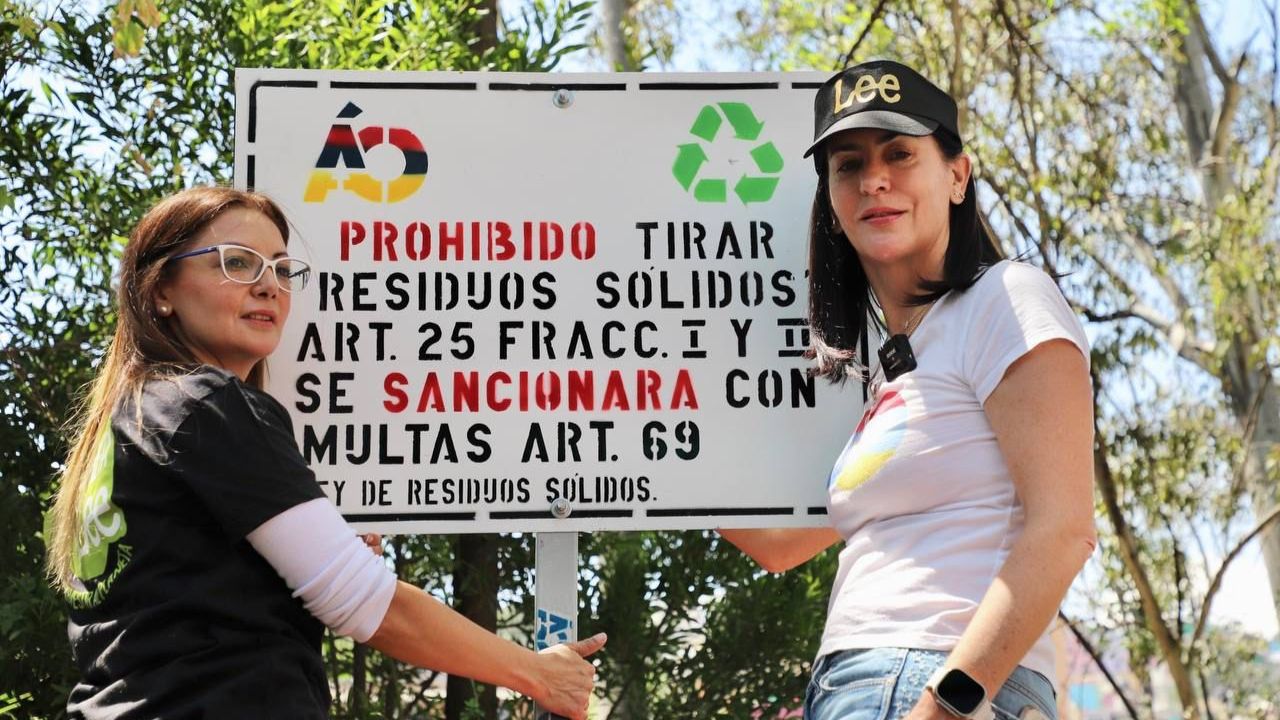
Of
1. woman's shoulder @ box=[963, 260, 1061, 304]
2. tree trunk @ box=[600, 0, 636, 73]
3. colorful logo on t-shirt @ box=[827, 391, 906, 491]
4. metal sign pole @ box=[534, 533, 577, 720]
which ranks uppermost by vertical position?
tree trunk @ box=[600, 0, 636, 73]

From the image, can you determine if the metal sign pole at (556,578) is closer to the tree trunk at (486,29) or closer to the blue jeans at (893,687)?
the blue jeans at (893,687)

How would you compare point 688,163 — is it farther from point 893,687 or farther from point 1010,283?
point 893,687

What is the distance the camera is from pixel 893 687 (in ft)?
6.97

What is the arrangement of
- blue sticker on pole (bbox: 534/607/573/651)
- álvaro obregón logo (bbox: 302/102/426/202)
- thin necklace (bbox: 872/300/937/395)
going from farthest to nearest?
1. álvaro obregón logo (bbox: 302/102/426/202)
2. blue sticker on pole (bbox: 534/607/573/651)
3. thin necklace (bbox: 872/300/937/395)

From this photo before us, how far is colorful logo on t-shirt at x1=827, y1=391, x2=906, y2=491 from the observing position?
90.4 inches

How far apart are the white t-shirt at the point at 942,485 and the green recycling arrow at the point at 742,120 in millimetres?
848

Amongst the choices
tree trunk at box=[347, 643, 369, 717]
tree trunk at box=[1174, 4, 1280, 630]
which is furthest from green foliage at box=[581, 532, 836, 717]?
tree trunk at box=[1174, 4, 1280, 630]

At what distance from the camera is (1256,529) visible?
8930 mm

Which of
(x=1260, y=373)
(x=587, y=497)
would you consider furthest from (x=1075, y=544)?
(x=1260, y=373)

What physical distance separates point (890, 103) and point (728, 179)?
23.8 inches

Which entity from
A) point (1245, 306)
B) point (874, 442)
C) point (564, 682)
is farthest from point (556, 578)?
point (1245, 306)

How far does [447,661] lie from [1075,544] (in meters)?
1.06

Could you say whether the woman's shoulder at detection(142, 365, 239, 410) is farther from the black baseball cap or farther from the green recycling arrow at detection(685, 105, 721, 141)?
the green recycling arrow at detection(685, 105, 721, 141)

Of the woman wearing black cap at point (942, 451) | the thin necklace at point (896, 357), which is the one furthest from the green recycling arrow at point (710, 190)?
the thin necklace at point (896, 357)
